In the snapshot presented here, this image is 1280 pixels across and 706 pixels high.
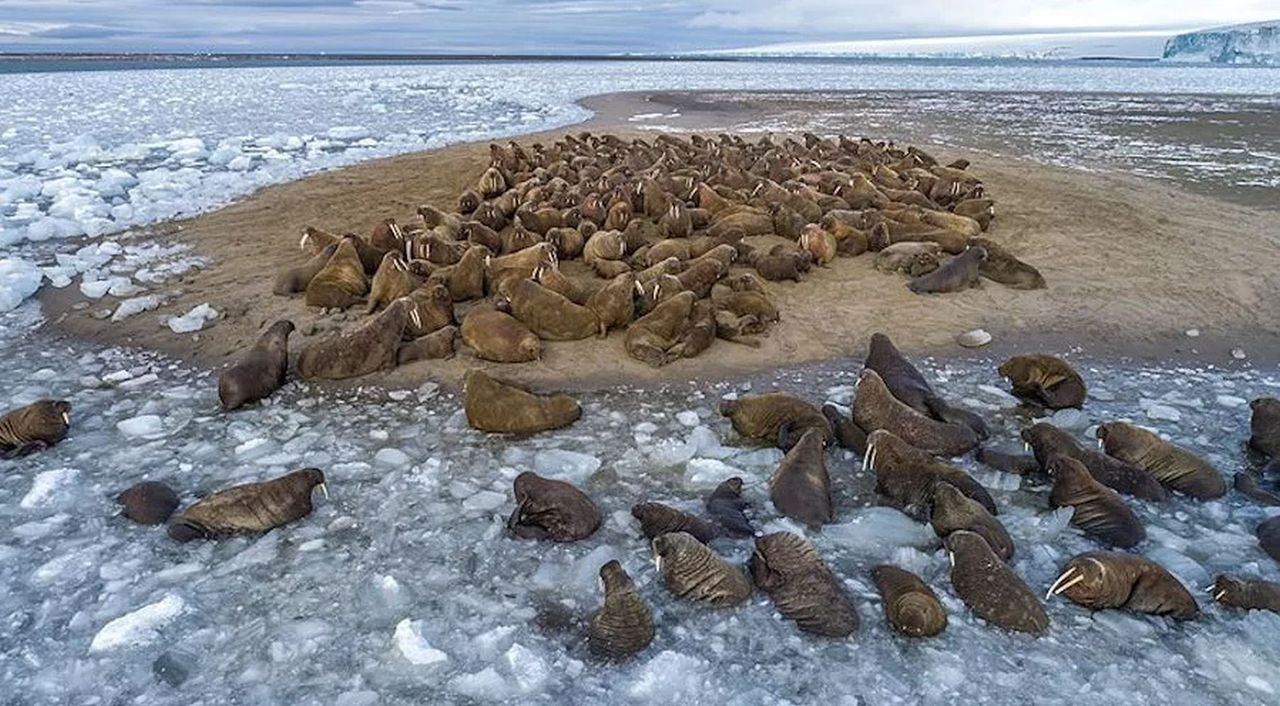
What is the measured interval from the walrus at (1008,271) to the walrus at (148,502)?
6483 millimetres

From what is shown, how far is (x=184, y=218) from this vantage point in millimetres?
9883

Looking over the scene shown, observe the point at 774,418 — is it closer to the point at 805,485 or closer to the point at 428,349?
the point at 805,485

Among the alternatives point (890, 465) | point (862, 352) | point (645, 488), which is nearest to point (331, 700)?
point (645, 488)

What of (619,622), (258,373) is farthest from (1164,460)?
(258,373)

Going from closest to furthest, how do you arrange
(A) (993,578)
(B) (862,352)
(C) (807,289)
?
(A) (993,578)
(B) (862,352)
(C) (807,289)

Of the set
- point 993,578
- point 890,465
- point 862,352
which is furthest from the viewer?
point 862,352

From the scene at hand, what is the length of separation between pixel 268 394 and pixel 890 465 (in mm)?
3690

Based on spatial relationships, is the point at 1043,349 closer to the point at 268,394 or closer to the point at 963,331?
the point at 963,331

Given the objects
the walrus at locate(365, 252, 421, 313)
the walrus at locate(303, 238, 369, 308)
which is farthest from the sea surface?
the walrus at locate(365, 252, 421, 313)

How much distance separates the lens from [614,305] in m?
6.19

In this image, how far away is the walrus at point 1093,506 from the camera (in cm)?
364

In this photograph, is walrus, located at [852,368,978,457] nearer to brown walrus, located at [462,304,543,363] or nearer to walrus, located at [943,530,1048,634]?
walrus, located at [943,530,1048,634]

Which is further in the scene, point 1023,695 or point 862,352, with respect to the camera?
point 862,352

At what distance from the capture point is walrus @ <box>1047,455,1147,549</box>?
364cm
